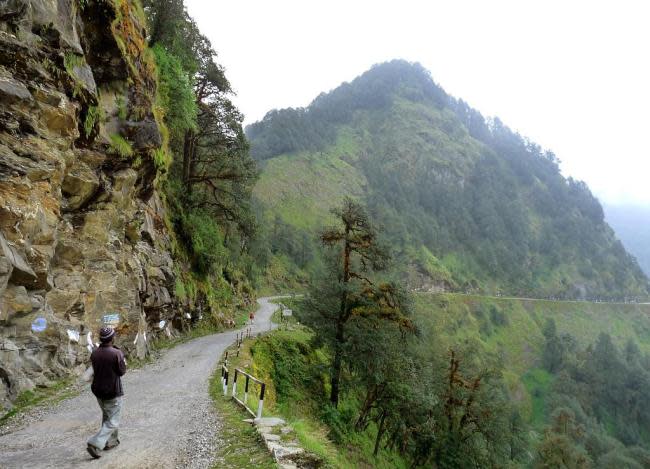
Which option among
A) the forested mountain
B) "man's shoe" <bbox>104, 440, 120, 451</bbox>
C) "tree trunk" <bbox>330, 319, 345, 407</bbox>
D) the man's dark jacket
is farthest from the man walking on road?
the forested mountain

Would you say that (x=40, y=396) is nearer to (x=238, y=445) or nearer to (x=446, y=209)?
(x=238, y=445)

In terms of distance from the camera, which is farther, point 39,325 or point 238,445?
point 39,325

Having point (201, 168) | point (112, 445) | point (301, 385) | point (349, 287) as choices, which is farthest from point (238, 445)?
point (201, 168)

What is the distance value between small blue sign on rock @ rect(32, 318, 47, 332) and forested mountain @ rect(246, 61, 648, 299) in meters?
88.3

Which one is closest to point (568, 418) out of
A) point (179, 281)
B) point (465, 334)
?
point (465, 334)

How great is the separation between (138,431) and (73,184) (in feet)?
32.2

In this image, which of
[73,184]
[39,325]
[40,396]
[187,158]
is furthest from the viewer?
[187,158]

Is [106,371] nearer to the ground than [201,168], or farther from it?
nearer to the ground

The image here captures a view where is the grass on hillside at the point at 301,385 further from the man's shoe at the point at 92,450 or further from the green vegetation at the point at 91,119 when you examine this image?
the green vegetation at the point at 91,119

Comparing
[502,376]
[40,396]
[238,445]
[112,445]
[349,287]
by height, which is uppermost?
[349,287]

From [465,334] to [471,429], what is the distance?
72.0m

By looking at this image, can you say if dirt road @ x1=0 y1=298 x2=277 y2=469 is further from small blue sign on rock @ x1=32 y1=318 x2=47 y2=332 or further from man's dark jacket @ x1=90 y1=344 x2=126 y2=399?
small blue sign on rock @ x1=32 y1=318 x2=47 y2=332

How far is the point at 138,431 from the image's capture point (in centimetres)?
912

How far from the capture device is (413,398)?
21797 millimetres
